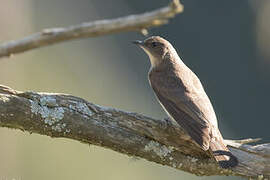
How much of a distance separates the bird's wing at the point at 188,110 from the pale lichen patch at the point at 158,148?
11.9 inches

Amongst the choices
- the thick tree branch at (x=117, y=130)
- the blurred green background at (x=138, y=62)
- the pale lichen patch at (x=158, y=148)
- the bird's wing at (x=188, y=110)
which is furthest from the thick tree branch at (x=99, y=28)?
the blurred green background at (x=138, y=62)

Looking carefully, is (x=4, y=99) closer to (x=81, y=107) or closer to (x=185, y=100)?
(x=81, y=107)

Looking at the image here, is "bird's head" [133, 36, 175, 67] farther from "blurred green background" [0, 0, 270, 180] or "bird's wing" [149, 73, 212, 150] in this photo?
"blurred green background" [0, 0, 270, 180]

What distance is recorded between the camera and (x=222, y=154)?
718cm

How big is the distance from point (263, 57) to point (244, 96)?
2941 millimetres

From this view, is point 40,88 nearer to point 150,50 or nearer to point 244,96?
point 244,96

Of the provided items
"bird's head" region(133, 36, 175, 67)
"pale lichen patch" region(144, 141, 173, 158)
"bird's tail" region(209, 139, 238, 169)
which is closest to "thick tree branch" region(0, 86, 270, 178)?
"pale lichen patch" region(144, 141, 173, 158)

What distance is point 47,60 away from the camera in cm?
2178

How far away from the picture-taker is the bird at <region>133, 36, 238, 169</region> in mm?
7270

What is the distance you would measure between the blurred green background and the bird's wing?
8052 millimetres

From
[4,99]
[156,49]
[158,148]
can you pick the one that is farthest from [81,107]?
[156,49]

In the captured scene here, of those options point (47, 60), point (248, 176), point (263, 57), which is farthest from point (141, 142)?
point (263, 57)

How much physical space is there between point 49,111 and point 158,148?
3.72 feet

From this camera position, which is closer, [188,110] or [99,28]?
[99,28]
